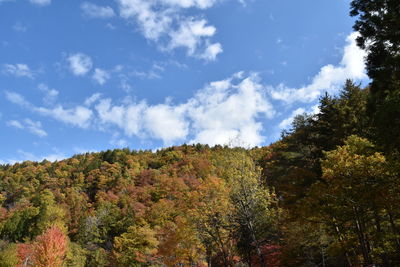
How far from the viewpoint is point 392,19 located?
A: 999 cm

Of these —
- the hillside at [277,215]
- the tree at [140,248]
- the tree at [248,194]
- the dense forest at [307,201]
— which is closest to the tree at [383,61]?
the dense forest at [307,201]

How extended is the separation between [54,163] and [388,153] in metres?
107

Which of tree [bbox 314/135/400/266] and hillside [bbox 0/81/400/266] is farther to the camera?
hillside [bbox 0/81/400/266]

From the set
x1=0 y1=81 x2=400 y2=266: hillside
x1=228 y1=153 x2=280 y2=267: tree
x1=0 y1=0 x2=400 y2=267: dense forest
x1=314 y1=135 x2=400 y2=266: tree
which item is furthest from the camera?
x1=228 y1=153 x2=280 y2=267: tree

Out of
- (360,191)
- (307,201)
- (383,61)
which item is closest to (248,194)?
(307,201)

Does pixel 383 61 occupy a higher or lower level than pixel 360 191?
higher

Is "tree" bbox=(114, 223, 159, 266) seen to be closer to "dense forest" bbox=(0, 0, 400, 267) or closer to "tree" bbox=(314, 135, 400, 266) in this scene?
"dense forest" bbox=(0, 0, 400, 267)

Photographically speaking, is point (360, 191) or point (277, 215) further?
point (277, 215)

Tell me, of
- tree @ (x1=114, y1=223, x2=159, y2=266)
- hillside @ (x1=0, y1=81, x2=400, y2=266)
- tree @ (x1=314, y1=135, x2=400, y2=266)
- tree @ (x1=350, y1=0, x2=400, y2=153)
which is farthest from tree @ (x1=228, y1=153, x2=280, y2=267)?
tree @ (x1=114, y1=223, x2=159, y2=266)

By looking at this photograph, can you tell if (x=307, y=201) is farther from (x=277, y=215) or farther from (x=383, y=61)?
(x=383, y=61)

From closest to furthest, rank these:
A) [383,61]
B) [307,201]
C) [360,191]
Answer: [383,61], [360,191], [307,201]

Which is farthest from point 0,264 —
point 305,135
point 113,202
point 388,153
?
point 388,153

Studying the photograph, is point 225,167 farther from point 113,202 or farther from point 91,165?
point 91,165

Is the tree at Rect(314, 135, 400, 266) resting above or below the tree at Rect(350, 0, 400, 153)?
below
